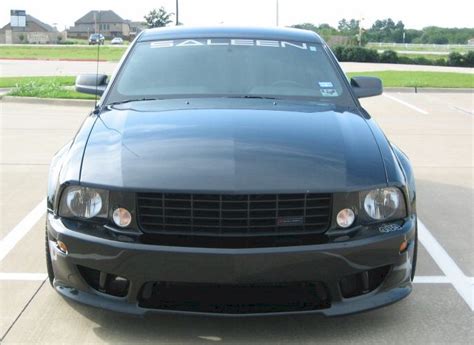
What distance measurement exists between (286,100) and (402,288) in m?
1.54

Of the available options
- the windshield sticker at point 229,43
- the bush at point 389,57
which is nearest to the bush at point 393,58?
the bush at point 389,57

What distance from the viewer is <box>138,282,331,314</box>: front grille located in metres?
2.91

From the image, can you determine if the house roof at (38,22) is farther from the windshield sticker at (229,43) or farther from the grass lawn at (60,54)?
the windshield sticker at (229,43)

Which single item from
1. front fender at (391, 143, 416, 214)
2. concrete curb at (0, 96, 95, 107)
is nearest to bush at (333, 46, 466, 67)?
concrete curb at (0, 96, 95, 107)

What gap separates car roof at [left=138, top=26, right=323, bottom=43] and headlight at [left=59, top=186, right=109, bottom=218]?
2129 millimetres

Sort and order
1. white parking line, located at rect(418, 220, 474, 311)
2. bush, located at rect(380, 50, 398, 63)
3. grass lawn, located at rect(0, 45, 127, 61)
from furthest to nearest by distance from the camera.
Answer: grass lawn, located at rect(0, 45, 127, 61) → bush, located at rect(380, 50, 398, 63) → white parking line, located at rect(418, 220, 474, 311)

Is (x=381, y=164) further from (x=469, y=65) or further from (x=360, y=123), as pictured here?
(x=469, y=65)

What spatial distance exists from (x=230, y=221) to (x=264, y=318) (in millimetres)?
733

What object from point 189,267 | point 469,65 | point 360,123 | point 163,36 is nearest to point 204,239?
point 189,267

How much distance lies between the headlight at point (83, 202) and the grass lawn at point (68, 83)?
10.7 m

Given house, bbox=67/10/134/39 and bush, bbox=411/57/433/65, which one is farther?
house, bbox=67/10/134/39

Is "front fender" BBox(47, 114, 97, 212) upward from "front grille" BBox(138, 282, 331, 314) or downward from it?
upward

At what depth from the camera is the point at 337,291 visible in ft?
9.62

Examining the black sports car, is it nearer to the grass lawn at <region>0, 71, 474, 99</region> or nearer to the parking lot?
the parking lot
